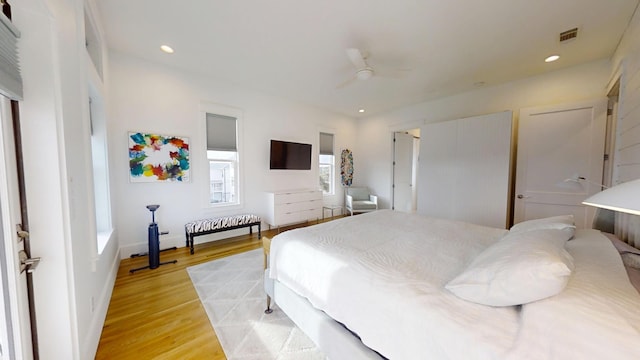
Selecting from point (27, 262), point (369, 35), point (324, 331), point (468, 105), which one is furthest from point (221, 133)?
point (468, 105)

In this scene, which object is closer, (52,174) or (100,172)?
(52,174)

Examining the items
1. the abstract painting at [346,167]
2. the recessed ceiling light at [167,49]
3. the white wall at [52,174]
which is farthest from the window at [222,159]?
the abstract painting at [346,167]

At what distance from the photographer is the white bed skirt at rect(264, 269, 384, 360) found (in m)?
1.16

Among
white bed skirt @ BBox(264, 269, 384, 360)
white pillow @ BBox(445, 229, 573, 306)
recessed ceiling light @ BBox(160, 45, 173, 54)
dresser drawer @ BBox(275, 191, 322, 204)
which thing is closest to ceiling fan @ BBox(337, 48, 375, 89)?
white pillow @ BBox(445, 229, 573, 306)

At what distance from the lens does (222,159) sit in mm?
3893

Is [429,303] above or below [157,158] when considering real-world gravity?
below

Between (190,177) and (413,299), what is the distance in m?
3.62

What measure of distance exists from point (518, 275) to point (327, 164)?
4.92m

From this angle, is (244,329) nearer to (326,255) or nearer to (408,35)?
(326,255)

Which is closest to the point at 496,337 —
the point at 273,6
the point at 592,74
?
the point at 273,6

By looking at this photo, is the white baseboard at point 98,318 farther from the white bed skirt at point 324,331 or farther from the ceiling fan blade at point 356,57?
the ceiling fan blade at point 356,57

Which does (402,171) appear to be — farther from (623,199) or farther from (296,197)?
(623,199)

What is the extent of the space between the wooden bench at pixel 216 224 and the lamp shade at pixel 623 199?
151 inches

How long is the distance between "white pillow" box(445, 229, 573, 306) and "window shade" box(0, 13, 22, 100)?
2.14 meters
